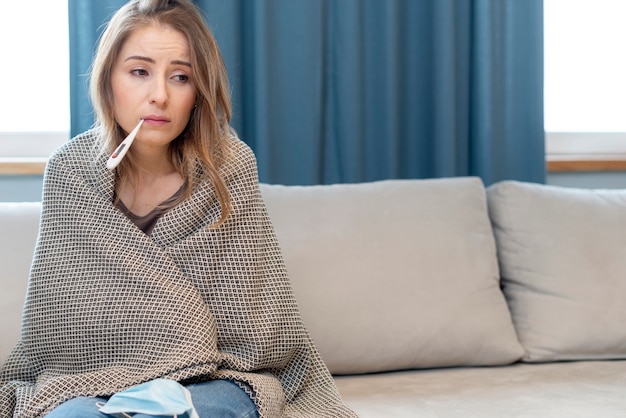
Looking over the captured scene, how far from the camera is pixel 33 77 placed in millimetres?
2393

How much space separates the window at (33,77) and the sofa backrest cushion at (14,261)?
0.50 meters

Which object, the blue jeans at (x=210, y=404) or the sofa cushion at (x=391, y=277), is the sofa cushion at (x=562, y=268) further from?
the blue jeans at (x=210, y=404)

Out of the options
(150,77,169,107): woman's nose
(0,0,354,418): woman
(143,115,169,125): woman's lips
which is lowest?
(0,0,354,418): woman

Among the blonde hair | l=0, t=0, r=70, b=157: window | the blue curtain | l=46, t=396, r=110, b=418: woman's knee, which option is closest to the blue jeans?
l=46, t=396, r=110, b=418: woman's knee

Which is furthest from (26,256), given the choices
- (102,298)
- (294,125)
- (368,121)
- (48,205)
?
(368,121)

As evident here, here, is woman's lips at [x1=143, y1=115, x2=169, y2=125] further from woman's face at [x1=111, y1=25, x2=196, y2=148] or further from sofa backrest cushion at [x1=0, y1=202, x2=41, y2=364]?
sofa backrest cushion at [x1=0, y1=202, x2=41, y2=364]

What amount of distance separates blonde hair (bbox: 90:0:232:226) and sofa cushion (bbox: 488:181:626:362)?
0.81m

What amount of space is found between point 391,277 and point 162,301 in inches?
24.4

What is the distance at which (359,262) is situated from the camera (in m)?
1.94

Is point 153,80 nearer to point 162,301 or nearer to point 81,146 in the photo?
point 81,146

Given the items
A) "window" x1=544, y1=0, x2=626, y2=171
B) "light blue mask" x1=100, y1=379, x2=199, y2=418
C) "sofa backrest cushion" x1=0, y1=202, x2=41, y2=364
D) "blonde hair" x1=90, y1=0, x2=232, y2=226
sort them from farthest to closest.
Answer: "window" x1=544, y1=0, x2=626, y2=171 < "sofa backrest cushion" x1=0, y1=202, x2=41, y2=364 < "blonde hair" x1=90, y1=0, x2=232, y2=226 < "light blue mask" x1=100, y1=379, x2=199, y2=418

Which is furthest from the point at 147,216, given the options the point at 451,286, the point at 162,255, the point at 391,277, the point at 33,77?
the point at 33,77

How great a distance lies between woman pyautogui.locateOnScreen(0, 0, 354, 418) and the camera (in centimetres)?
148

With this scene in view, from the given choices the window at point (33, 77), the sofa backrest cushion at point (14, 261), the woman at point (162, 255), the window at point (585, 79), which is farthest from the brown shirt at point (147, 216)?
the window at point (585, 79)
